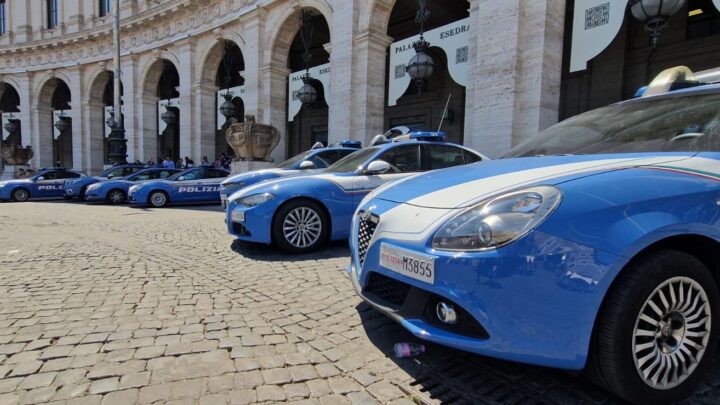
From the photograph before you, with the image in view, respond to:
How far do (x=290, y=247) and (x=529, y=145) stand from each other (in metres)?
3.10

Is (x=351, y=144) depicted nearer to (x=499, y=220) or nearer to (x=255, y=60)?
(x=499, y=220)

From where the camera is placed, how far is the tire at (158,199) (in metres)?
12.6

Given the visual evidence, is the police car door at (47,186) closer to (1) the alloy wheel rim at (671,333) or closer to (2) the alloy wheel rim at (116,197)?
(2) the alloy wheel rim at (116,197)

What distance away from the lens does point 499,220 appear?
1.85 metres

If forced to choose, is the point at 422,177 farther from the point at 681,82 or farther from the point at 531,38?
the point at 531,38

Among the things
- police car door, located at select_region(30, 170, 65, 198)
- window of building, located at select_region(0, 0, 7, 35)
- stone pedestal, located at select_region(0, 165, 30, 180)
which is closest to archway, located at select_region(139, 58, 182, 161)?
stone pedestal, located at select_region(0, 165, 30, 180)

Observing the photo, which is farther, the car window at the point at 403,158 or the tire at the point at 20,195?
the tire at the point at 20,195

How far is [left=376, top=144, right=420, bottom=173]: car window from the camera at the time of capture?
5.47 metres

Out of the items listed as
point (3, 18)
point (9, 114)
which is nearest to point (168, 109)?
point (9, 114)

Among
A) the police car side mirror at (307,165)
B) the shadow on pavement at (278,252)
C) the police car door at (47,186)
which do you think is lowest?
the shadow on pavement at (278,252)

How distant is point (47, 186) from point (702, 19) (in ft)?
75.8

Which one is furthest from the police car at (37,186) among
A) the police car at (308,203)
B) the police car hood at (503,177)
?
the police car hood at (503,177)

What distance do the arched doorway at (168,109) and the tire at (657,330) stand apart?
996 inches

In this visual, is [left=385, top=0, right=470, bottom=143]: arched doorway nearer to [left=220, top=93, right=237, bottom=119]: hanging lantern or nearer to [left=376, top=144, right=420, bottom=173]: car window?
[left=220, top=93, right=237, bottom=119]: hanging lantern
